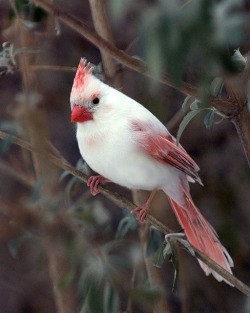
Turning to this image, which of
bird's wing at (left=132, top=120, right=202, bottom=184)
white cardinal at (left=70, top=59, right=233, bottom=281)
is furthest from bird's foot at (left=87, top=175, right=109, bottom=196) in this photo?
bird's wing at (left=132, top=120, right=202, bottom=184)

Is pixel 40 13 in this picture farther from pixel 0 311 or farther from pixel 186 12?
pixel 0 311

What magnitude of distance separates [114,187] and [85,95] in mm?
1105

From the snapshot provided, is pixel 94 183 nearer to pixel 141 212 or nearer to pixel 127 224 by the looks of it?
pixel 141 212

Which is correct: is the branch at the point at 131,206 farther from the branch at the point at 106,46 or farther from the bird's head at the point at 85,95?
the branch at the point at 106,46

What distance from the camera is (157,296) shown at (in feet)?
4.77

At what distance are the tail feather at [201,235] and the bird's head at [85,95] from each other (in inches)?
10.7

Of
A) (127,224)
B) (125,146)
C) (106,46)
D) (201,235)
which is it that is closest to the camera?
(106,46)

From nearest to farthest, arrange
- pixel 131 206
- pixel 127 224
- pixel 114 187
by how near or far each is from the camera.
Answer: pixel 131 206 → pixel 127 224 → pixel 114 187

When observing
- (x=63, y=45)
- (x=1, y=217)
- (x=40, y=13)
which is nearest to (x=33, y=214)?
(x=40, y=13)

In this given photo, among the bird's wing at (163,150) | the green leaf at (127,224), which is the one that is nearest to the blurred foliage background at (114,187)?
the green leaf at (127,224)

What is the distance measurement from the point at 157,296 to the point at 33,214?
10.6 inches

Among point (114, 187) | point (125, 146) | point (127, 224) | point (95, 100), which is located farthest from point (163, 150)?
point (114, 187)

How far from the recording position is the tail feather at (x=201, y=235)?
5.27 ft

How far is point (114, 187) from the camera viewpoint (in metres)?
2.63
